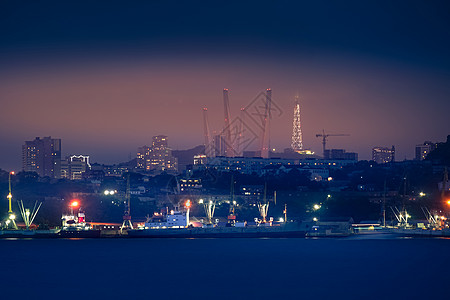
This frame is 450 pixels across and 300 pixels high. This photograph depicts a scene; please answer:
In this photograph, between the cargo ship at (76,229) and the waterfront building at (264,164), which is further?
the waterfront building at (264,164)

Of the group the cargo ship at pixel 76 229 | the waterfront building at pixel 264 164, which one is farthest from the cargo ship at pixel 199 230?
the waterfront building at pixel 264 164

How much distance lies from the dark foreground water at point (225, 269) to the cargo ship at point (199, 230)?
291 cm

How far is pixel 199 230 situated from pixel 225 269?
16.5 metres

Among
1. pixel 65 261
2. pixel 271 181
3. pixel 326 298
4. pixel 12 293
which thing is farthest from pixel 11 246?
pixel 271 181

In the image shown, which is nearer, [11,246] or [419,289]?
[419,289]

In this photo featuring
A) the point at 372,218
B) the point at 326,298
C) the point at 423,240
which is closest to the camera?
the point at 326,298

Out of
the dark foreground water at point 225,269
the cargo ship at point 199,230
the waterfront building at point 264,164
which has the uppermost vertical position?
the waterfront building at point 264,164

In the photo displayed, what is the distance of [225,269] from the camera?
34719 millimetres

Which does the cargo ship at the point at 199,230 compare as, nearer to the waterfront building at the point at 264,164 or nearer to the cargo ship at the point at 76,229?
the cargo ship at the point at 76,229

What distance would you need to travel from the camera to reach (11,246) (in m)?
44.5

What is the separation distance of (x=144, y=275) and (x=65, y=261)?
6251 millimetres

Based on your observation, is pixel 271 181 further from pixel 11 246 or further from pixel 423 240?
pixel 11 246

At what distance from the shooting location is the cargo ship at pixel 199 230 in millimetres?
50406

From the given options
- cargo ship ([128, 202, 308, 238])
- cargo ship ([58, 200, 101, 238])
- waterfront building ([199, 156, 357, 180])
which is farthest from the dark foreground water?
waterfront building ([199, 156, 357, 180])
